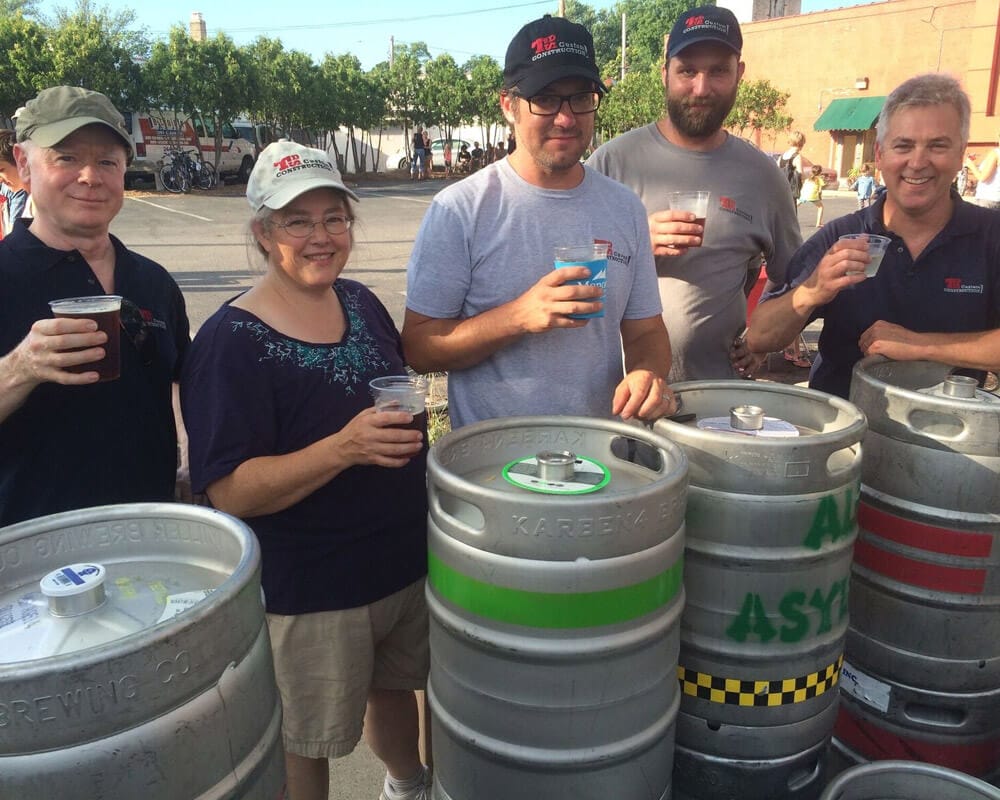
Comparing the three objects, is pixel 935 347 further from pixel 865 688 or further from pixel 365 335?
pixel 365 335

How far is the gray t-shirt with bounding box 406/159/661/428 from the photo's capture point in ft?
7.18

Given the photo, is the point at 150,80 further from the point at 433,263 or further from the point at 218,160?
the point at 433,263

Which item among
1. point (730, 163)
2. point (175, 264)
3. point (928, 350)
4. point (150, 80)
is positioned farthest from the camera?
point (150, 80)

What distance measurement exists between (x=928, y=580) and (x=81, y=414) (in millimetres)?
2075

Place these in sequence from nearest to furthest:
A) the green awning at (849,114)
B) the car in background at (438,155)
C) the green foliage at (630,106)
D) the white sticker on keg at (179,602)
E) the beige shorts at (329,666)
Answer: the white sticker on keg at (179,602) → the beige shorts at (329,666) → the green foliage at (630,106) → the green awning at (849,114) → the car in background at (438,155)

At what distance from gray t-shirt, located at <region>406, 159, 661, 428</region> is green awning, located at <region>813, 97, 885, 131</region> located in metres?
37.5

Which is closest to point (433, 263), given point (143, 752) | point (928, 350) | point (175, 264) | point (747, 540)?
point (747, 540)

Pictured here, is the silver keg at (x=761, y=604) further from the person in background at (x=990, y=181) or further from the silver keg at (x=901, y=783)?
the person in background at (x=990, y=181)

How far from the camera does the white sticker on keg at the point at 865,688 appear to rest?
188cm

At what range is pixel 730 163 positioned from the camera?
2.97m

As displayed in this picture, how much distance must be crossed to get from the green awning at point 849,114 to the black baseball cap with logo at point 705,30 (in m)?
36.4

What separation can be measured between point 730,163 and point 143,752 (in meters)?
2.73

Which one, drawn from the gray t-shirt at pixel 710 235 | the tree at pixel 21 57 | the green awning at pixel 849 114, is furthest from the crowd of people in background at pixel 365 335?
the green awning at pixel 849 114

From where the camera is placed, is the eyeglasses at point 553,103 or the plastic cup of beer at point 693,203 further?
the plastic cup of beer at point 693,203
